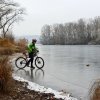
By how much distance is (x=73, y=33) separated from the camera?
479 ft

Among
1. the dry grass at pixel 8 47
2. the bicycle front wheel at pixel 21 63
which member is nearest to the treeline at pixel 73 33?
the dry grass at pixel 8 47

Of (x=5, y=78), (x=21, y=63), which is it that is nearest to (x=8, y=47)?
(x=21, y=63)

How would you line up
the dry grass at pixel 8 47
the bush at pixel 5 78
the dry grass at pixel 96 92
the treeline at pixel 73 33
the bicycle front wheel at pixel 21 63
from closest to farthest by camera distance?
1. the dry grass at pixel 96 92
2. the bush at pixel 5 78
3. the bicycle front wheel at pixel 21 63
4. the dry grass at pixel 8 47
5. the treeline at pixel 73 33

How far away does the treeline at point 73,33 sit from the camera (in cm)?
13512

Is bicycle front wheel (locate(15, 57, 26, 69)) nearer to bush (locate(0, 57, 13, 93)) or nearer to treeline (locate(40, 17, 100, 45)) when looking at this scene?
bush (locate(0, 57, 13, 93))

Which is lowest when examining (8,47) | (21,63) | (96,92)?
(21,63)

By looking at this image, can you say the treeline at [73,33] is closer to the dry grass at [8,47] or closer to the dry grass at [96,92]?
the dry grass at [8,47]

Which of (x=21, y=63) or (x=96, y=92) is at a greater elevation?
(x=96, y=92)

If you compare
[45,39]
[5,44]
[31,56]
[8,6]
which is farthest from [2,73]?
[45,39]

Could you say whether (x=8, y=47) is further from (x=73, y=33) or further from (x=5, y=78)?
(x=73, y=33)

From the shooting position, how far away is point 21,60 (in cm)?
2053

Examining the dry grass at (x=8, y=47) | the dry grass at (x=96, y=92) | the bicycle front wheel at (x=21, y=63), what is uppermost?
the dry grass at (x=8, y=47)

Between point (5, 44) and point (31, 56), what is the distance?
54.4 feet

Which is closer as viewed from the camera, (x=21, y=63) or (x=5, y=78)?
(x=5, y=78)
